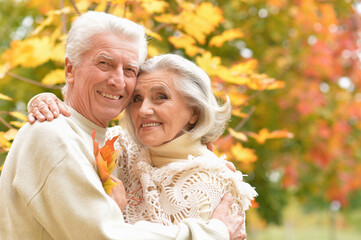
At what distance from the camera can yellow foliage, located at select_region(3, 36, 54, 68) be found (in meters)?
3.13

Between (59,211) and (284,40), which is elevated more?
(59,211)

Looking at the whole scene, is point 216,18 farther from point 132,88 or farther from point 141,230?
point 141,230

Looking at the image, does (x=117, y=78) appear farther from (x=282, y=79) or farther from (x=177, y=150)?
(x=282, y=79)

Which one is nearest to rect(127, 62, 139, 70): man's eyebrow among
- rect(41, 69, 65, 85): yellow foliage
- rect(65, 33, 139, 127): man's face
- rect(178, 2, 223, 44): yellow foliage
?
rect(65, 33, 139, 127): man's face

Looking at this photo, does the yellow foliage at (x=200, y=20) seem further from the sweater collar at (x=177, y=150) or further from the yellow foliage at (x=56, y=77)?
the sweater collar at (x=177, y=150)

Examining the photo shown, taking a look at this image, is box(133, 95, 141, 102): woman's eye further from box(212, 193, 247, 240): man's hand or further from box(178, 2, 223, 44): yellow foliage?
box(178, 2, 223, 44): yellow foliage

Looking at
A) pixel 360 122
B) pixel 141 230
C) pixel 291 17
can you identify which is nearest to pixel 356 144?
pixel 360 122

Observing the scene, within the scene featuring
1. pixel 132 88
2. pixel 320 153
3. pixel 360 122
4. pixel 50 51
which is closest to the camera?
pixel 132 88

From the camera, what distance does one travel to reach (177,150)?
233 cm

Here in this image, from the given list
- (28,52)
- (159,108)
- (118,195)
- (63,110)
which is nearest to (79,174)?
(118,195)

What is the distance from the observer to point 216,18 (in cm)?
338

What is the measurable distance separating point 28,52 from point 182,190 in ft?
5.76

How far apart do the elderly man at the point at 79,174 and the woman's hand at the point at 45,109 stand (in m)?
0.04

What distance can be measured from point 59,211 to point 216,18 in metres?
2.14
